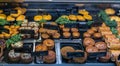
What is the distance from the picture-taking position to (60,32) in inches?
151

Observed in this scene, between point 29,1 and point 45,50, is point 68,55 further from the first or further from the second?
point 29,1

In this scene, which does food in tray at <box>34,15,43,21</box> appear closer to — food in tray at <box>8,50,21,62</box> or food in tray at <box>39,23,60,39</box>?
food in tray at <box>39,23,60,39</box>

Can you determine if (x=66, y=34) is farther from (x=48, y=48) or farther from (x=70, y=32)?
(x=48, y=48)

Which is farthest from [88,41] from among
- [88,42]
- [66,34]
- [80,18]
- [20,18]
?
[20,18]

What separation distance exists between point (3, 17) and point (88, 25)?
1078mm

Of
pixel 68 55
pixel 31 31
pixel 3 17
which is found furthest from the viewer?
pixel 3 17

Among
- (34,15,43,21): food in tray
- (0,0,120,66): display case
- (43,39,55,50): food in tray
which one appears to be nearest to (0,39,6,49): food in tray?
(0,0,120,66): display case

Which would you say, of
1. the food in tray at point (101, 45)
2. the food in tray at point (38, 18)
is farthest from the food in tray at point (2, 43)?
the food in tray at point (101, 45)

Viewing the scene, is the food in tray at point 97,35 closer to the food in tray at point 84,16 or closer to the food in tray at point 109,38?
the food in tray at point 109,38

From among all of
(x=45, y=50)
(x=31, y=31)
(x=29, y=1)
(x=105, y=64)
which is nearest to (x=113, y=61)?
(x=105, y=64)

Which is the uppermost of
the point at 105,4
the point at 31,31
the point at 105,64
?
the point at 105,4

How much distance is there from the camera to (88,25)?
391 centimetres

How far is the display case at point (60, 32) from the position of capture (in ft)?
10.8

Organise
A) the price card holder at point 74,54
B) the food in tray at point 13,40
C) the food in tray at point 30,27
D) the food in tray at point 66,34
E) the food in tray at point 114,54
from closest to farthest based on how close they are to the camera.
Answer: the price card holder at point 74,54
the food in tray at point 114,54
the food in tray at point 13,40
the food in tray at point 30,27
the food in tray at point 66,34
